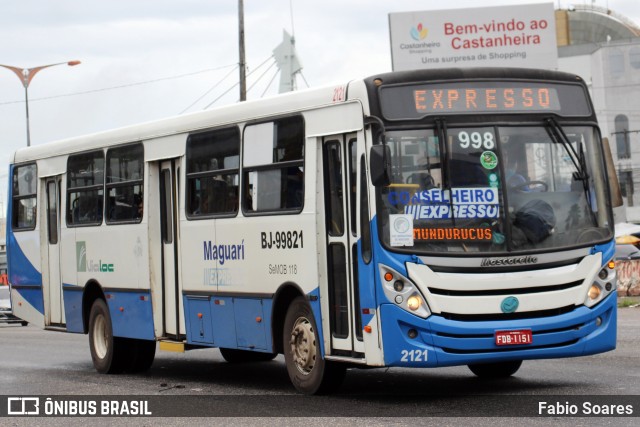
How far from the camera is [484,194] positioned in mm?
11500

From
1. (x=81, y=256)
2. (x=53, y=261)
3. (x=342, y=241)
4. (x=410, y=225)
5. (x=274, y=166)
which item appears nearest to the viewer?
(x=410, y=225)

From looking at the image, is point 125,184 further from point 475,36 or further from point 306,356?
point 475,36

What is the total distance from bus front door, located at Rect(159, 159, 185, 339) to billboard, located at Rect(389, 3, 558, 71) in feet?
165

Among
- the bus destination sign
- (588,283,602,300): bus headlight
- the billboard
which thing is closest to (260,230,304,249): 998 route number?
the bus destination sign

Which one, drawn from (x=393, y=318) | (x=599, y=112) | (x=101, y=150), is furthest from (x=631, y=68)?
(x=393, y=318)

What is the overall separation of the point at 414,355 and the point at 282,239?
2.37 meters

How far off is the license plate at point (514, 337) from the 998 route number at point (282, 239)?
92.3 inches

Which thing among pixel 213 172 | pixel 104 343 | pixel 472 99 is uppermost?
pixel 472 99

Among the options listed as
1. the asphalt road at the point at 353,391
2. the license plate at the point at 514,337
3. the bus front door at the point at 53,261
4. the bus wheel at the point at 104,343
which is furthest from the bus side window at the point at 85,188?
the license plate at the point at 514,337

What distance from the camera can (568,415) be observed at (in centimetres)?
1042

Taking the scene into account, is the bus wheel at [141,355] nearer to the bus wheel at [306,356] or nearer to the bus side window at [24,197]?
the bus side window at [24,197]

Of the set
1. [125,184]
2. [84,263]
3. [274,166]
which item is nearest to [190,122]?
[125,184]

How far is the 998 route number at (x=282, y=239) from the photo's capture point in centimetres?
1275

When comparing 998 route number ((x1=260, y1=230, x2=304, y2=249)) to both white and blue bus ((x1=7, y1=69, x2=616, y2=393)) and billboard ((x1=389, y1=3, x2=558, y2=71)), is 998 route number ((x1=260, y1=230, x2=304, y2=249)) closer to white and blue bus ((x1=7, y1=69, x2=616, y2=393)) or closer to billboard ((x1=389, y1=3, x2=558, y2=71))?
white and blue bus ((x1=7, y1=69, x2=616, y2=393))
